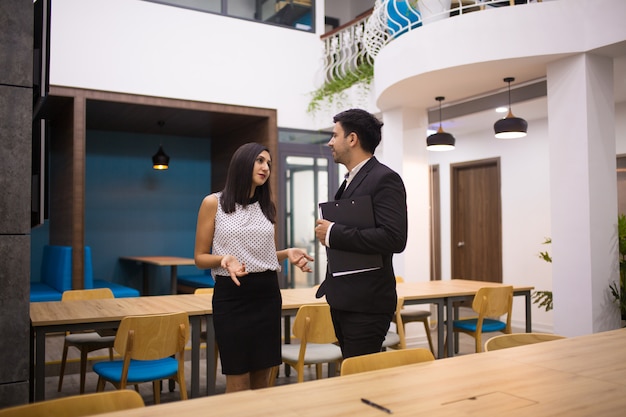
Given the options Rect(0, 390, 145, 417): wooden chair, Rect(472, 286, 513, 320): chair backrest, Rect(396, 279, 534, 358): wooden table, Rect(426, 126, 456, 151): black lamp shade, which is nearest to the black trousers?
Rect(0, 390, 145, 417): wooden chair

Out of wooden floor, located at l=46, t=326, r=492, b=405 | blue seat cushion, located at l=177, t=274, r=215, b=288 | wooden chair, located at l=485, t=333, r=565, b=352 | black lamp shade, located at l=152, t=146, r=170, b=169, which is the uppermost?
black lamp shade, located at l=152, t=146, r=170, b=169

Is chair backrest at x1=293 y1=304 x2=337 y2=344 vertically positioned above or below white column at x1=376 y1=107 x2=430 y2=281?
below

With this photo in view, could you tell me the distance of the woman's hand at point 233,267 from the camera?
238 cm

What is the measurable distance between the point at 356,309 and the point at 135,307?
203cm

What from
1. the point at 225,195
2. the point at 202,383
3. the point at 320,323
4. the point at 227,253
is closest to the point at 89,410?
the point at 227,253

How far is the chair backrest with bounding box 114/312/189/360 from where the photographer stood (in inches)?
124

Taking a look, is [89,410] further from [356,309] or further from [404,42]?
[404,42]

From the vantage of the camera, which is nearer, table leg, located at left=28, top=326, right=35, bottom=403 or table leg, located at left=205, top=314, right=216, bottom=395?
table leg, located at left=28, top=326, right=35, bottom=403

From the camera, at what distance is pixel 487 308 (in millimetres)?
4750

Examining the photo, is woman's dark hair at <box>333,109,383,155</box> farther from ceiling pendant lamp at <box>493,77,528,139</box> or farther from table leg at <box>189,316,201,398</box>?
ceiling pendant lamp at <box>493,77,528,139</box>

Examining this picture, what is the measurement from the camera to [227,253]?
2590 millimetres

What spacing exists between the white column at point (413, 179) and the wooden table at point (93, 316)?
3160mm

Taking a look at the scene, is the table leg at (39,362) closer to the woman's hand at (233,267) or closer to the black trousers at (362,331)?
the woman's hand at (233,267)

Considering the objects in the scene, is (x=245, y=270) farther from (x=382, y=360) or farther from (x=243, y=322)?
(x=382, y=360)
